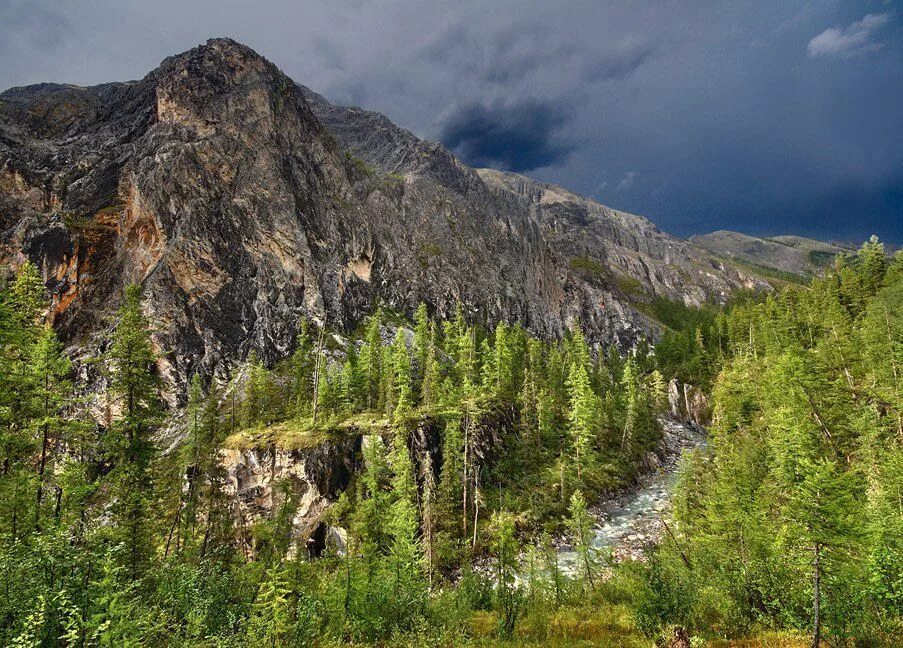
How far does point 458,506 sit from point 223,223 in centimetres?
8719

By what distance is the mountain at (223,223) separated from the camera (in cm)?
8462

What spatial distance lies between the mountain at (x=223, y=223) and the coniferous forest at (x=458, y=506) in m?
22.4

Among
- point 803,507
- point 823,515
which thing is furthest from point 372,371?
point 823,515

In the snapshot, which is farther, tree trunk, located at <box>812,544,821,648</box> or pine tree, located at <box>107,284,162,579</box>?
pine tree, located at <box>107,284,162,579</box>

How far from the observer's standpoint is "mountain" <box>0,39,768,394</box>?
84625 millimetres

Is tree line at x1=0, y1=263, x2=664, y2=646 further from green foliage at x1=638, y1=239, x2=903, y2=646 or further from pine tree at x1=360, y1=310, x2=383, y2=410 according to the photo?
green foliage at x1=638, y1=239, x2=903, y2=646

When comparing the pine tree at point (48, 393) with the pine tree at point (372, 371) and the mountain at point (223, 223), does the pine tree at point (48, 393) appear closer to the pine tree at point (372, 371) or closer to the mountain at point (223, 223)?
the pine tree at point (372, 371)

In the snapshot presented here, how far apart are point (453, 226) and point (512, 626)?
144173 millimetres

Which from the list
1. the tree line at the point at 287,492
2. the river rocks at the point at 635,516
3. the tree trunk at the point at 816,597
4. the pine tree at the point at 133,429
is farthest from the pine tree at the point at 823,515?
the pine tree at the point at 133,429

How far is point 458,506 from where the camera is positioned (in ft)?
140

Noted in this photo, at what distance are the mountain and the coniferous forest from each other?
22.4 metres

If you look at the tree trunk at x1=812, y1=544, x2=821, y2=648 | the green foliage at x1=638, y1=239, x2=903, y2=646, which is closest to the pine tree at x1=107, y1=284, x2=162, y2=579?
the green foliage at x1=638, y1=239, x2=903, y2=646

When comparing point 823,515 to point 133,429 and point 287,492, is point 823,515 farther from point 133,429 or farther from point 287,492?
point 287,492

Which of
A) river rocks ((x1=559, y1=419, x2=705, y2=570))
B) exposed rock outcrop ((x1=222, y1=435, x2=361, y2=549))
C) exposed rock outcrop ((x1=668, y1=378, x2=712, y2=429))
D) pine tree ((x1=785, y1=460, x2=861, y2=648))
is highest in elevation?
exposed rock outcrop ((x1=668, y1=378, x2=712, y2=429))
